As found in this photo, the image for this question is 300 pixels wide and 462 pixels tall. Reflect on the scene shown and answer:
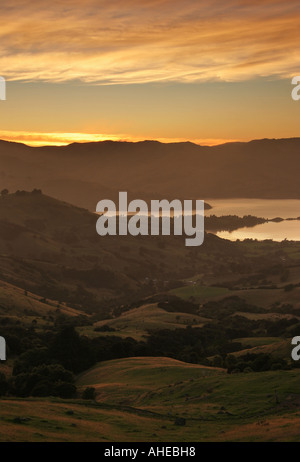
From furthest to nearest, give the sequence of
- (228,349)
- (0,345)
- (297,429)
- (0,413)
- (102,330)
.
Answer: (102,330), (228,349), (0,345), (0,413), (297,429)

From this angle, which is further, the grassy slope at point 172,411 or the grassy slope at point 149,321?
the grassy slope at point 149,321

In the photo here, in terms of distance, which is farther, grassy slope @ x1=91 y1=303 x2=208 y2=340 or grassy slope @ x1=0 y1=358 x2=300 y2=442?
grassy slope @ x1=91 y1=303 x2=208 y2=340

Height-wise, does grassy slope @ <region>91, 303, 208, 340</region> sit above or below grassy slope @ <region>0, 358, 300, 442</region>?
above

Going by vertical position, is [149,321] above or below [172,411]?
above

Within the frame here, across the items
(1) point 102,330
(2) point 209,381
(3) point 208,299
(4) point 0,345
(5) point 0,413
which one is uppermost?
(3) point 208,299

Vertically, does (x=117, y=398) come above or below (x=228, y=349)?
below

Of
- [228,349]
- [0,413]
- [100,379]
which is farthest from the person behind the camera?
[228,349]

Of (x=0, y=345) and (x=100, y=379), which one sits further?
(x=0, y=345)

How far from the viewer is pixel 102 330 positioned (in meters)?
96.8

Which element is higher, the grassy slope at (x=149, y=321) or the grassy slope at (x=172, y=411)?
the grassy slope at (x=149, y=321)

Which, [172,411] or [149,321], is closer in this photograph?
[172,411]
